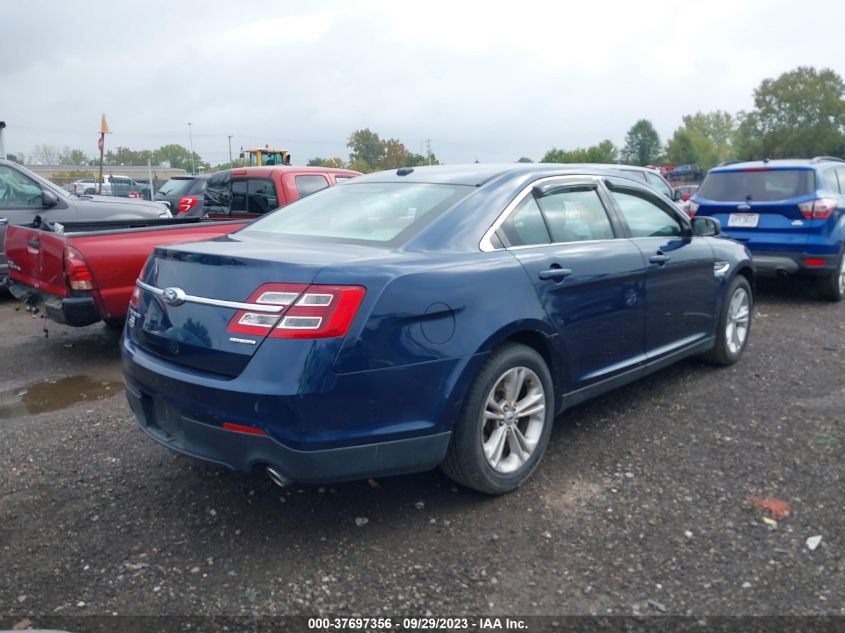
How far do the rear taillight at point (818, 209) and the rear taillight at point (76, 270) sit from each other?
7239mm

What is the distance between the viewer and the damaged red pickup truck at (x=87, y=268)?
5.76 meters

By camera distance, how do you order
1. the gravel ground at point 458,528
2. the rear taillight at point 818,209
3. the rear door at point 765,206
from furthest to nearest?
the rear door at point 765,206 < the rear taillight at point 818,209 < the gravel ground at point 458,528

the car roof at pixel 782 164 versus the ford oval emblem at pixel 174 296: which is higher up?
the car roof at pixel 782 164

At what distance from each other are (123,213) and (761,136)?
253ft

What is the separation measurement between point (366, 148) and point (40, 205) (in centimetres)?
3757

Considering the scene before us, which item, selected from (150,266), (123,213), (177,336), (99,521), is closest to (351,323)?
(177,336)

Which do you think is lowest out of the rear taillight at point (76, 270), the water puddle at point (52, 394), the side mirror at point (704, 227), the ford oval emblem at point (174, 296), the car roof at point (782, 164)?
the water puddle at point (52, 394)

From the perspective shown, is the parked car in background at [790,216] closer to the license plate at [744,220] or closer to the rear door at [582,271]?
the license plate at [744,220]

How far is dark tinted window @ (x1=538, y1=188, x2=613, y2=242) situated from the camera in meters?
4.07

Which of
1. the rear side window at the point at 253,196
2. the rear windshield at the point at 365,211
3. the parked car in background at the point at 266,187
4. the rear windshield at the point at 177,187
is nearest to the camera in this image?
the rear windshield at the point at 365,211

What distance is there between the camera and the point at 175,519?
3426mm

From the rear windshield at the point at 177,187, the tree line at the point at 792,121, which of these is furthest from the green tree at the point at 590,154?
the rear windshield at the point at 177,187

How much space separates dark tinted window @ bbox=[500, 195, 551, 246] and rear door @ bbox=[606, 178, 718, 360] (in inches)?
33.7

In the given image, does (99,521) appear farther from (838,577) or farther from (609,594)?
(838,577)
